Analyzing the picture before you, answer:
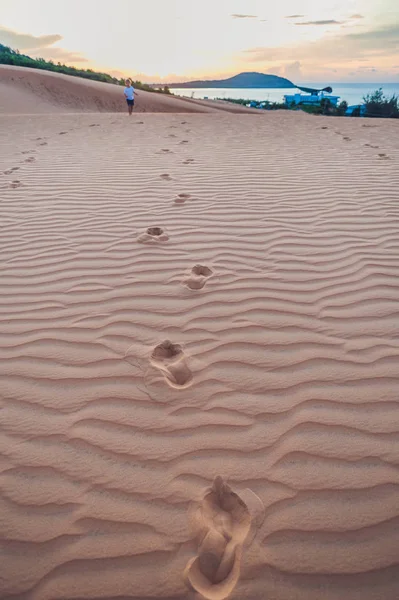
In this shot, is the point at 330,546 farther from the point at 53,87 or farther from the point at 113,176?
the point at 53,87

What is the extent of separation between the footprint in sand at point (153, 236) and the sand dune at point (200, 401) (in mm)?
29

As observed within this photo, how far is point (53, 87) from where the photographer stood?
853 inches

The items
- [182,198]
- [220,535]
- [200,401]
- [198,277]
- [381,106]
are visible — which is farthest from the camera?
[381,106]

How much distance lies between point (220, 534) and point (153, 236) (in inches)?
110

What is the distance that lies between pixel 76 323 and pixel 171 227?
1.75 metres

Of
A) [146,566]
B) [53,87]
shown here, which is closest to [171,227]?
[146,566]

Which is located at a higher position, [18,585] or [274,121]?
[274,121]

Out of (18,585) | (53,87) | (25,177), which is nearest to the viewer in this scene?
(18,585)

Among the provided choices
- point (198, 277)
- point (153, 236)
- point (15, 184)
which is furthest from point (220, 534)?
point (15, 184)

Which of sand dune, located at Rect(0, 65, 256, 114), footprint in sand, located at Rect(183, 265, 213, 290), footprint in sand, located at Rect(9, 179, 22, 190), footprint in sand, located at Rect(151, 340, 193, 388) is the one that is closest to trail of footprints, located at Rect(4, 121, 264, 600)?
footprint in sand, located at Rect(151, 340, 193, 388)

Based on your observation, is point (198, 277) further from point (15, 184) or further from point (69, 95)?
point (69, 95)

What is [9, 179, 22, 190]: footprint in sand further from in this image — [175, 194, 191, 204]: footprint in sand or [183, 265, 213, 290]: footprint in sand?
[183, 265, 213, 290]: footprint in sand

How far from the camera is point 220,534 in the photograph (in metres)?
1.46

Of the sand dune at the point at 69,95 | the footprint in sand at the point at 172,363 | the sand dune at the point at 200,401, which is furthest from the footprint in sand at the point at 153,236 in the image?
the sand dune at the point at 69,95
